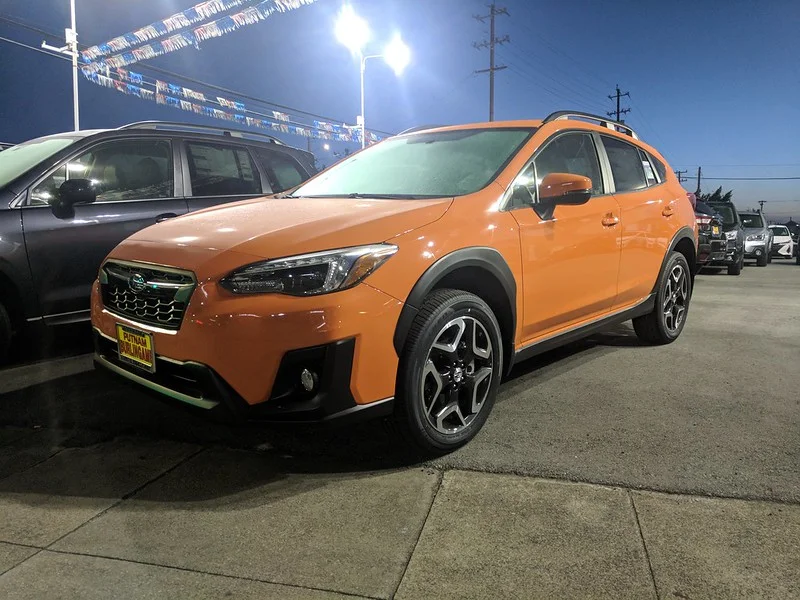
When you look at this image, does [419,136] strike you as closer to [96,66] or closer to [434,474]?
[434,474]

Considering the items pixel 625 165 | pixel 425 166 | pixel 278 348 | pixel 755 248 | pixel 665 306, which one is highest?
pixel 625 165

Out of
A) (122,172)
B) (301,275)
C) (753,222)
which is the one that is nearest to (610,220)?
(301,275)

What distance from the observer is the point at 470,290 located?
117 inches

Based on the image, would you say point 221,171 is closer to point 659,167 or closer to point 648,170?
point 648,170

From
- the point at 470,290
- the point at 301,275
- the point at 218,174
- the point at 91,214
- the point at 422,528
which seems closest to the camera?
the point at 422,528

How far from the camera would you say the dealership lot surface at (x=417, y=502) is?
186cm

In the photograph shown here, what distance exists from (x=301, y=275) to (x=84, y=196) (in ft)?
8.67

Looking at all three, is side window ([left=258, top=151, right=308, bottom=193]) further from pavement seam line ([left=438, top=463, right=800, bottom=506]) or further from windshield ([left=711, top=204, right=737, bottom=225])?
windshield ([left=711, top=204, right=737, bottom=225])

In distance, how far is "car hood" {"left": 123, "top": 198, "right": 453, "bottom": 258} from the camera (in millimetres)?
2387

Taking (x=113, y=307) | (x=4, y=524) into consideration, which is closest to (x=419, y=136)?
(x=113, y=307)

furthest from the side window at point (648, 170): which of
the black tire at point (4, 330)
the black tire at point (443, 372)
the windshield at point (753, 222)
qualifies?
the windshield at point (753, 222)

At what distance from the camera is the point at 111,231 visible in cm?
434

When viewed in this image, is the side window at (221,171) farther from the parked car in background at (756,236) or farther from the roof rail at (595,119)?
the parked car in background at (756,236)

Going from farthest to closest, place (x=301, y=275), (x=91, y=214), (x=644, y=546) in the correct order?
1. (x=91, y=214)
2. (x=301, y=275)
3. (x=644, y=546)
